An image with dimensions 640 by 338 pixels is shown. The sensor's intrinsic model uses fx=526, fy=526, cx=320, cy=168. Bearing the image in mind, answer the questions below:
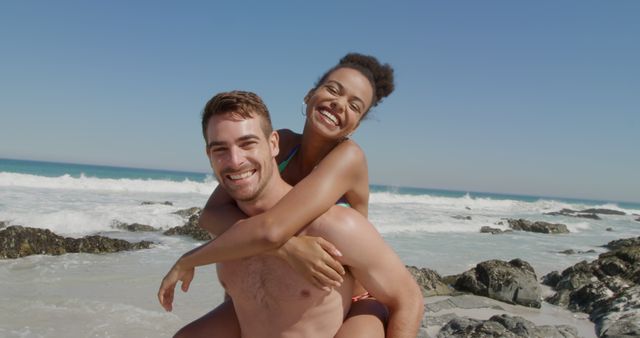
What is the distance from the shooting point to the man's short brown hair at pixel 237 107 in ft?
8.87

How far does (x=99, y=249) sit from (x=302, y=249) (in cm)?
1036

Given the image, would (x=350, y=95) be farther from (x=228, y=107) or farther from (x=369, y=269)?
(x=369, y=269)

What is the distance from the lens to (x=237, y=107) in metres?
2.70

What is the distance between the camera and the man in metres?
2.71

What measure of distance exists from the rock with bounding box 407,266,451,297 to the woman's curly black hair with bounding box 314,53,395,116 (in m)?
6.06

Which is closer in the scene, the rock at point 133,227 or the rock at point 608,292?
the rock at point 608,292

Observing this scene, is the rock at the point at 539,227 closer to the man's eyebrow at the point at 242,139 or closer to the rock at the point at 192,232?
the rock at the point at 192,232

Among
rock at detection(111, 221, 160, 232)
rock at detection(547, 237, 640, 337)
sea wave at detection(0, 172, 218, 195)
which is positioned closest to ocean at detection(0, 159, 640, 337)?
rock at detection(111, 221, 160, 232)

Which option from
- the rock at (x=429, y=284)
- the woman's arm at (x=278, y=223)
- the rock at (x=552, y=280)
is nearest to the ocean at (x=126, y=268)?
the rock at (x=552, y=280)

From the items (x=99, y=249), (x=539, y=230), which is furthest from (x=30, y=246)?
(x=539, y=230)

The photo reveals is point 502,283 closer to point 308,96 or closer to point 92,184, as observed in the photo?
point 308,96

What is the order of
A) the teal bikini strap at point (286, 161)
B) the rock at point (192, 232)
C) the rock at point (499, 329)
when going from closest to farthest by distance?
the teal bikini strap at point (286, 161), the rock at point (499, 329), the rock at point (192, 232)

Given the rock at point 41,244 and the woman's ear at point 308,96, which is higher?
the woman's ear at point 308,96

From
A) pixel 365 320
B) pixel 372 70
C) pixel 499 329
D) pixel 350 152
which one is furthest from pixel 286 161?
pixel 499 329
